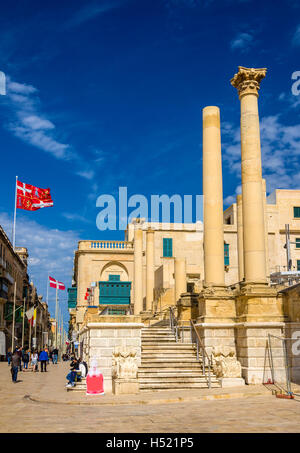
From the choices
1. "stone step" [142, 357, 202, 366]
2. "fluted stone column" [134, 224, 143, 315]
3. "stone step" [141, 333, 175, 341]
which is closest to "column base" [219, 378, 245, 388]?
"stone step" [142, 357, 202, 366]

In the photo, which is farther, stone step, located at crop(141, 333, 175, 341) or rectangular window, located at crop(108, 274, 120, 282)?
rectangular window, located at crop(108, 274, 120, 282)

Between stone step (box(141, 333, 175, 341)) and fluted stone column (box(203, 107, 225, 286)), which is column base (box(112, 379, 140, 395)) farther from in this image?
stone step (box(141, 333, 175, 341))

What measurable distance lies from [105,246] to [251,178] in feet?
120

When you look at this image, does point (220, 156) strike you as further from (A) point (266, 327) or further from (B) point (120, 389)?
(B) point (120, 389)

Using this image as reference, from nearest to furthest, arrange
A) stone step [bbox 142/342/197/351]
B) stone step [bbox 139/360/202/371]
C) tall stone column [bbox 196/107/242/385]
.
Result: stone step [bbox 139/360/202/371] → tall stone column [bbox 196/107/242/385] → stone step [bbox 142/342/197/351]

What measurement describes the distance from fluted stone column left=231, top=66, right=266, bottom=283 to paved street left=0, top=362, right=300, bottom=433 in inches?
192

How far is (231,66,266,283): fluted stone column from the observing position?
18141mm

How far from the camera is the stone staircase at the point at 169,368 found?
53.1ft

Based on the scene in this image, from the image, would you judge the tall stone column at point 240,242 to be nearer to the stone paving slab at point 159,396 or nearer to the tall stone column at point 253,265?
the tall stone column at point 253,265

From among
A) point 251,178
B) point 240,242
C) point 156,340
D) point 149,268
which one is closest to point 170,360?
point 156,340

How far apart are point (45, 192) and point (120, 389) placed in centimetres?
3195

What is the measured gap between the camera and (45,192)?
146ft

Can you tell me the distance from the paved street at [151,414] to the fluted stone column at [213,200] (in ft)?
17.8
